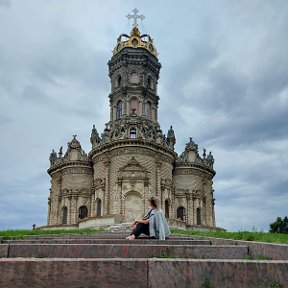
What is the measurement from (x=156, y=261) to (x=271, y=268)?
1473 millimetres

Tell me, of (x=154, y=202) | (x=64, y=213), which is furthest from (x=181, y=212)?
(x=154, y=202)

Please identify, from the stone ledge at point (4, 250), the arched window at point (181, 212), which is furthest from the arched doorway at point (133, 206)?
the stone ledge at point (4, 250)

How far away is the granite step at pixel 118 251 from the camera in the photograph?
671 cm

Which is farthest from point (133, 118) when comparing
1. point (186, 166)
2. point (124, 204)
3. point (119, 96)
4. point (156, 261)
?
point (156, 261)

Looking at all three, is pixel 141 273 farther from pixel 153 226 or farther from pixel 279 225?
pixel 279 225

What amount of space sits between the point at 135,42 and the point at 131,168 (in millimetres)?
19886

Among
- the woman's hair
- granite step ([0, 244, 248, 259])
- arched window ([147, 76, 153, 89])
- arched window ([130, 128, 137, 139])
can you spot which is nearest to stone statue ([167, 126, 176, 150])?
arched window ([130, 128, 137, 139])

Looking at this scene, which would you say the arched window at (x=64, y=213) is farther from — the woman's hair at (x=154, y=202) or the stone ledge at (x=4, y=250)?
the stone ledge at (x=4, y=250)

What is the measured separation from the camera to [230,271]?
4562 millimetres

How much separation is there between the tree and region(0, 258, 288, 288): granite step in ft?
133

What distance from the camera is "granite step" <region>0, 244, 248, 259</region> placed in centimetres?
671

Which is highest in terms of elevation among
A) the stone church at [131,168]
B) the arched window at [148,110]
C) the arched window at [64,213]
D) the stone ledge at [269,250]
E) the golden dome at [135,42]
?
the golden dome at [135,42]

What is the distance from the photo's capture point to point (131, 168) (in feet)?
117

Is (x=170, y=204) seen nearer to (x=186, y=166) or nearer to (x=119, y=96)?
(x=186, y=166)
